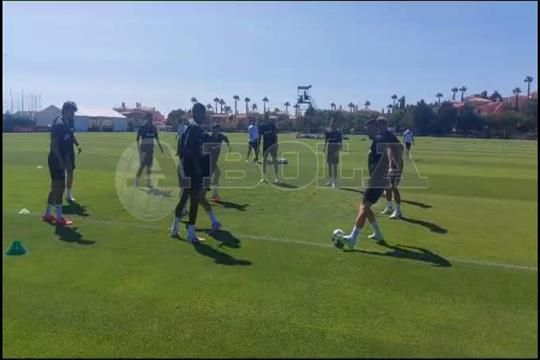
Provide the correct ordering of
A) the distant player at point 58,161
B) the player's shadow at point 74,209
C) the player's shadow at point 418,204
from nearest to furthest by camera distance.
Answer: the distant player at point 58,161 → the player's shadow at point 74,209 → the player's shadow at point 418,204

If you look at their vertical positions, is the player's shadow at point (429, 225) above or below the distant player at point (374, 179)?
below

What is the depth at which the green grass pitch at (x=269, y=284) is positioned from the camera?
15.1ft

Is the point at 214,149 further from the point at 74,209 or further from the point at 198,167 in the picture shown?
the point at 198,167

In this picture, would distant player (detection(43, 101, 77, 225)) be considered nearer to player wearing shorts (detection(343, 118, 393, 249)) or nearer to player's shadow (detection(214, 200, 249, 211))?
player's shadow (detection(214, 200, 249, 211))

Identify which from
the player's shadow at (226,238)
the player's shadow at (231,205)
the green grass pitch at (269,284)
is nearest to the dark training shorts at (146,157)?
the green grass pitch at (269,284)

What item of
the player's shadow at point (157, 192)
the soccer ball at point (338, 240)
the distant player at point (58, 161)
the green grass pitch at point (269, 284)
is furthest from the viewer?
the player's shadow at point (157, 192)

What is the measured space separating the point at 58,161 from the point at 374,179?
566cm

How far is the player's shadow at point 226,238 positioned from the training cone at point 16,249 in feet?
9.25

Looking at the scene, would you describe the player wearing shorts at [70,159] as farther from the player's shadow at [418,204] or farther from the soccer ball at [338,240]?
the player's shadow at [418,204]

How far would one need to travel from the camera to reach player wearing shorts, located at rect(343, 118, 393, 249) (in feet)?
27.1

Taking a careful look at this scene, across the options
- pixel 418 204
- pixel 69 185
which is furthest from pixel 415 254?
pixel 69 185

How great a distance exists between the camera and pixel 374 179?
8445 mm

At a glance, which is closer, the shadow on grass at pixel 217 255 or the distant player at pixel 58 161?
the shadow on grass at pixel 217 255

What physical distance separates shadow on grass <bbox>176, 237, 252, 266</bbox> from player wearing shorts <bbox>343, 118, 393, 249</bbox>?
73.4 inches
